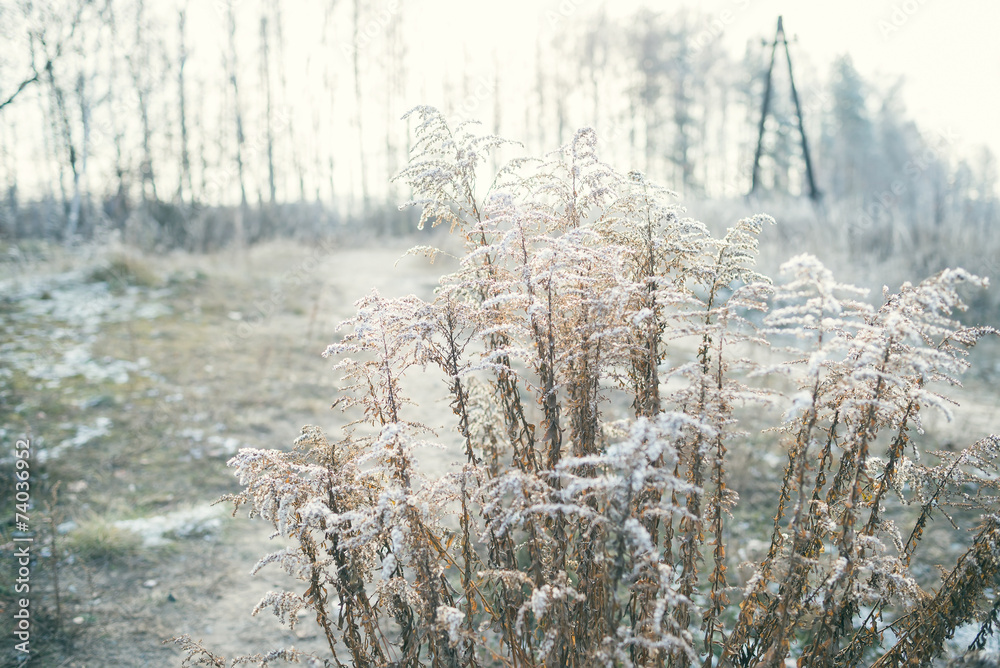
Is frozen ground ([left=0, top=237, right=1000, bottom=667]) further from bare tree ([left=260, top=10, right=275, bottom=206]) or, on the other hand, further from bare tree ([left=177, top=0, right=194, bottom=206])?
bare tree ([left=260, top=10, right=275, bottom=206])

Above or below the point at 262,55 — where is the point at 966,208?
below

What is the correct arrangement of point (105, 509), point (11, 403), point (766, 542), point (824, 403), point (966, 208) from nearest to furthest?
point (824, 403), point (766, 542), point (105, 509), point (11, 403), point (966, 208)

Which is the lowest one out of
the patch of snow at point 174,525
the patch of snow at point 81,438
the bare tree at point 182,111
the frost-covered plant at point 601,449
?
the patch of snow at point 174,525

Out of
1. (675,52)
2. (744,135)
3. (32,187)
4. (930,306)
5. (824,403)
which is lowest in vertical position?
(824,403)

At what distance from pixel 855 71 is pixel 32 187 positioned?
44.4 meters

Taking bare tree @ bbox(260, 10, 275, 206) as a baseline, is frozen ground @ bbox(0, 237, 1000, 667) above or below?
below

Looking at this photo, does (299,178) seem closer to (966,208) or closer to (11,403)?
(11,403)

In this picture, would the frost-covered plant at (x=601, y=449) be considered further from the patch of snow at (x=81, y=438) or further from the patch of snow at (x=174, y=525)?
the patch of snow at (x=81, y=438)

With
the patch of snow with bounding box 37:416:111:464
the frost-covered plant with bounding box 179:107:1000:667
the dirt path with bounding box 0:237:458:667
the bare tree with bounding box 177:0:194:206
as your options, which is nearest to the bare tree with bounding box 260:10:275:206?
the bare tree with bounding box 177:0:194:206

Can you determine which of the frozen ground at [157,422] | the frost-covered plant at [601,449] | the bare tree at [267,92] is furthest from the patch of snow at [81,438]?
the bare tree at [267,92]

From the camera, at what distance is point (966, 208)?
10.8 metres

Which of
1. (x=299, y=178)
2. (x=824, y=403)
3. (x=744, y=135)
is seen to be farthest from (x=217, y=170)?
(x=744, y=135)

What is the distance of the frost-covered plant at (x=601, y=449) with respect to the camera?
5.06 feet

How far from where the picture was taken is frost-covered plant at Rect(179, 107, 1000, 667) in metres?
1.54
